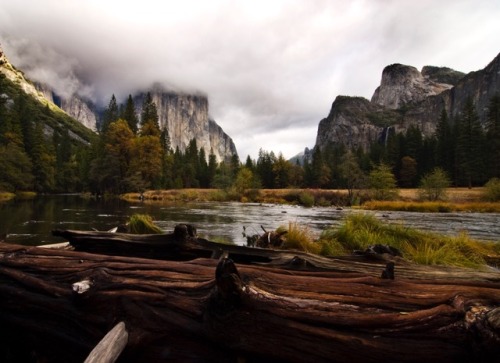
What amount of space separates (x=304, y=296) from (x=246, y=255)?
166cm

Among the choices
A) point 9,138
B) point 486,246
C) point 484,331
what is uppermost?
point 9,138

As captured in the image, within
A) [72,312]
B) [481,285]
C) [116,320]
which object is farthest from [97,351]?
[481,285]

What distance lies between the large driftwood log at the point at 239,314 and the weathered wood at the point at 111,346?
0.26 feet

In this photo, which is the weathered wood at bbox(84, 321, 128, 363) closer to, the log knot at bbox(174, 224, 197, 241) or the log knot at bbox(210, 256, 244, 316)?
the log knot at bbox(210, 256, 244, 316)

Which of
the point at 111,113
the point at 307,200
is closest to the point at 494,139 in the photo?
the point at 307,200

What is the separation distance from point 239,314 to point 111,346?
2.49ft

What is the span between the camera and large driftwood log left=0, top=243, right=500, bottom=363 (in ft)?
5.89

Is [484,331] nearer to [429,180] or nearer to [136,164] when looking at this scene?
[429,180]

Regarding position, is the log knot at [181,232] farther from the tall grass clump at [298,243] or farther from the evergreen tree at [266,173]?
the evergreen tree at [266,173]

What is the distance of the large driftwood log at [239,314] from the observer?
179cm

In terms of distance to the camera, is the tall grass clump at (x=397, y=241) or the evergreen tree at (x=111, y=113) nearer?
the tall grass clump at (x=397, y=241)

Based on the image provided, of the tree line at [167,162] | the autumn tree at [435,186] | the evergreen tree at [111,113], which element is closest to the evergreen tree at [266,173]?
the tree line at [167,162]

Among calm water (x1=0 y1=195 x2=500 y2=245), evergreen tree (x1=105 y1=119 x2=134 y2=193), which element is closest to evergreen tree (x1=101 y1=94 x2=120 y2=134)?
evergreen tree (x1=105 y1=119 x2=134 y2=193)

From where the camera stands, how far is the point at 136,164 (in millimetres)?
60406
